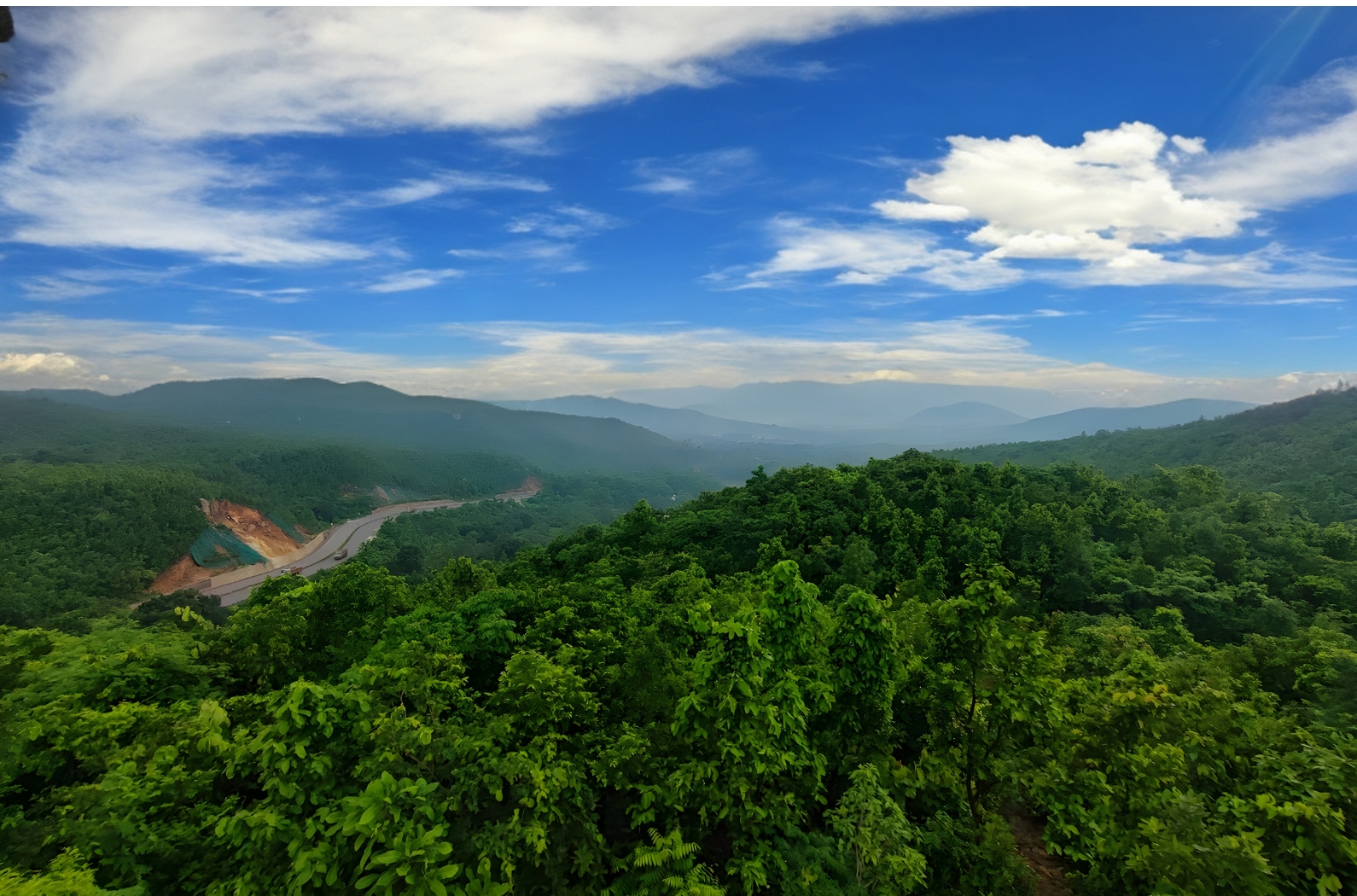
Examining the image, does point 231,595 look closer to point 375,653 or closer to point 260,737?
point 375,653

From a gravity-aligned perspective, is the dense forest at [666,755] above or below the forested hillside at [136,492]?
above

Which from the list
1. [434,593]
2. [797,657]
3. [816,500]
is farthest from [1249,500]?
[434,593]

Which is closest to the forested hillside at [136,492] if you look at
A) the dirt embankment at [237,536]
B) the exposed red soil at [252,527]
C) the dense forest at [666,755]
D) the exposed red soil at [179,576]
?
the exposed red soil at [179,576]

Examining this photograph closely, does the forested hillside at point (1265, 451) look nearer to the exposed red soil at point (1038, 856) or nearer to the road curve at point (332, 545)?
the exposed red soil at point (1038, 856)

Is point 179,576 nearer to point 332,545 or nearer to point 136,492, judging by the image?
point 136,492

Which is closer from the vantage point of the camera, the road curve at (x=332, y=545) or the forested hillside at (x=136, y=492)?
the forested hillside at (x=136, y=492)

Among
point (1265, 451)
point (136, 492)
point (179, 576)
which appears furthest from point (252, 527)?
point (1265, 451)

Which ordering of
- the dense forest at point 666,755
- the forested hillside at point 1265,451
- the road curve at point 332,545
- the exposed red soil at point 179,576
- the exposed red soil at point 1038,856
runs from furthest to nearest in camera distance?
the road curve at point 332,545
the exposed red soil at point 179,576
the forested hillside at point 1265,451
the exposed red soil at point 1038,856
the dense forest at point 666,755
